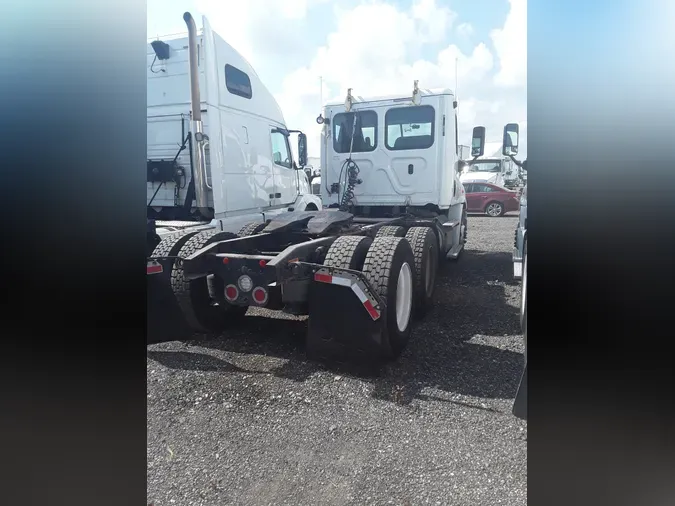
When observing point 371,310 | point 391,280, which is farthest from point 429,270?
point 371,310

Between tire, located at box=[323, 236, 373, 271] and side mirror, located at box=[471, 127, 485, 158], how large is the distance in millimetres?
3999

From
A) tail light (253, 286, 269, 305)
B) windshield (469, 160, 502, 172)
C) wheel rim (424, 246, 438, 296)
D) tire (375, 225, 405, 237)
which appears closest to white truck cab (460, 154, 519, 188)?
windshield (469, 160, 502, 172)

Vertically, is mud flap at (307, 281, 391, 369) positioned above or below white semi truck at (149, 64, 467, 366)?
below

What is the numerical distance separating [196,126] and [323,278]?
3270 mm

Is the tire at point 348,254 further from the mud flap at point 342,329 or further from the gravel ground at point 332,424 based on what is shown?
the gravel ground at point 332,424

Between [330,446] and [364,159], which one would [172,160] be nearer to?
[364,159]

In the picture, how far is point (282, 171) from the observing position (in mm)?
7840

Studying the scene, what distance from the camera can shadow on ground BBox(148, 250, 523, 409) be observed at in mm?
3410

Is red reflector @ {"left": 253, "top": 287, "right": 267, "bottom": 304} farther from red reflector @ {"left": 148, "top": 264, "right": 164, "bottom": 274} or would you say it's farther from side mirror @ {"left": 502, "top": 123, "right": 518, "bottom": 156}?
side mirror @ {"left": 502, "top": 123, "right": 518, "bottom": 156}

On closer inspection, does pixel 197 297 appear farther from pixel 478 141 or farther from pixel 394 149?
pixel 478 141

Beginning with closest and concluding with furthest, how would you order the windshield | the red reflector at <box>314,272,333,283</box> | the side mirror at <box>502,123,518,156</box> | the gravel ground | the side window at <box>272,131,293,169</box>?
the gravel ground < the red reflector at <box>314,272,333,283</box> < the side mirror at <box>502,123,518,156</box> < the side window at <box>272,131,293,169</box> < the windshield
